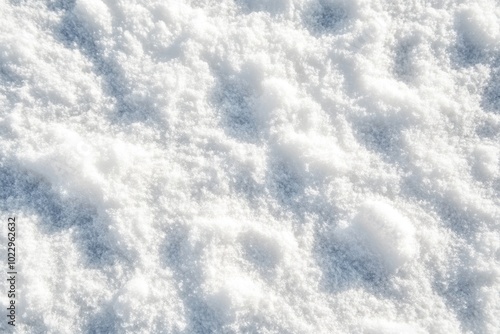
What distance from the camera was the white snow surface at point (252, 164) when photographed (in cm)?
99

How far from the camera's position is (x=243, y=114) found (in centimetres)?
112

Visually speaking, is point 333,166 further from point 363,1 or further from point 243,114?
point 363,1

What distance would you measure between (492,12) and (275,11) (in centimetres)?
54

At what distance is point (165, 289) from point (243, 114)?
43cm

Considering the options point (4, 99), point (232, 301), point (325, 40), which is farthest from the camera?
point (325, 40)

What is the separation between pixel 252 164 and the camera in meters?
1.08

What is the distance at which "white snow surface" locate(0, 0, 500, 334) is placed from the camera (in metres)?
0.99

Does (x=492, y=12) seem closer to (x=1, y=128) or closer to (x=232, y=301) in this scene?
(x=232, y=301)

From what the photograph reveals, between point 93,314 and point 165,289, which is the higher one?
point 165,289

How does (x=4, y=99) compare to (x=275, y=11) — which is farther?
(x=275, y=11)

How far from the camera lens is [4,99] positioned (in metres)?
1.07

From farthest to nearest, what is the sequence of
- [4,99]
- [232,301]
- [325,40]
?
[325,40]
[4,99]
[232,301]

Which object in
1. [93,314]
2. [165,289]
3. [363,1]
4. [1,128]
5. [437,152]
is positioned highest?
[363,1]

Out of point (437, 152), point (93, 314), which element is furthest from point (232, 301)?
point (437, 152)
